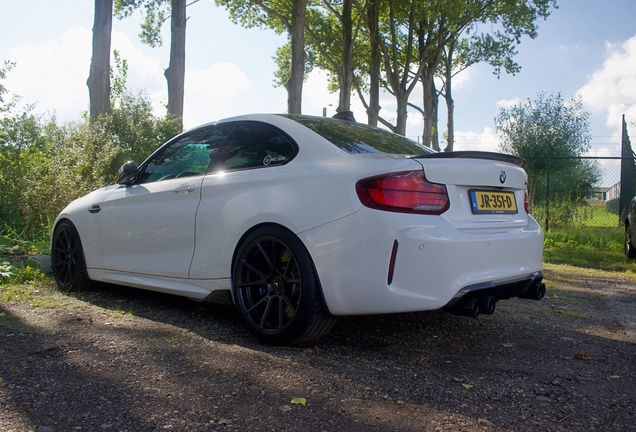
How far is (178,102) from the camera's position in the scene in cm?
1411

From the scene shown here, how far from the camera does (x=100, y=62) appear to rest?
1270cm

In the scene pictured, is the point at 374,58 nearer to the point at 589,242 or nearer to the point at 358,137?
the point at 589,242

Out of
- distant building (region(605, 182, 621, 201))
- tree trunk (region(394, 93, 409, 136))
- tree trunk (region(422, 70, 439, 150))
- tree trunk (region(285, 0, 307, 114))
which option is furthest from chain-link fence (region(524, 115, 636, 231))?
tree trunk (region(422, 70, 439, 150))

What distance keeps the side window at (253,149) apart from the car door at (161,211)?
14 cm

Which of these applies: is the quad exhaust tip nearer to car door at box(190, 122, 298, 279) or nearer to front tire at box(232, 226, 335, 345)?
front tire at box(232, 226, 335, 345)

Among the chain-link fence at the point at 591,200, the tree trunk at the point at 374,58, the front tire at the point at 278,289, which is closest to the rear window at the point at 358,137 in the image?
the front tire at the point at 278,289

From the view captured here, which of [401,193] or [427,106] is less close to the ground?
[427,106]

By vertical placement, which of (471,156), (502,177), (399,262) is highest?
(471,156)

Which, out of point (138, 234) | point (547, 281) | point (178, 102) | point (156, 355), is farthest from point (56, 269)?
point (178, 102)

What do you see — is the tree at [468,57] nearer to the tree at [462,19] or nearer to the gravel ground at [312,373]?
the tree at [462,19]

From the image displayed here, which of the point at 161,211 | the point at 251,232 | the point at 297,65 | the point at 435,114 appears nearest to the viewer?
the point at 251,232

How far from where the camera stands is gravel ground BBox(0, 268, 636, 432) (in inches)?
101

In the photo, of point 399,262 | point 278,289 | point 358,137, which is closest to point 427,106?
point 358,137

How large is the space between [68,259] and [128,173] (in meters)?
1.19
